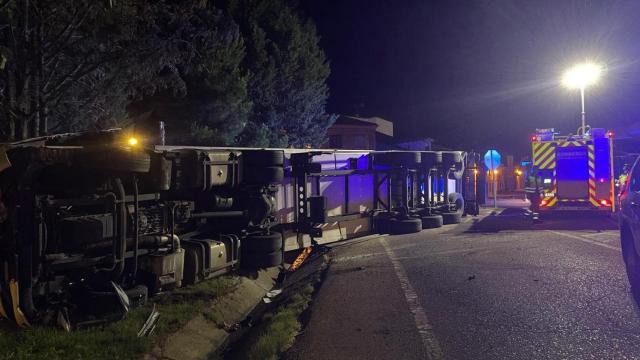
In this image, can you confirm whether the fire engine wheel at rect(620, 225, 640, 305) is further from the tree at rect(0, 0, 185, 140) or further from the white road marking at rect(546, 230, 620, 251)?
the tree at rect(0, 0, 185, 140)

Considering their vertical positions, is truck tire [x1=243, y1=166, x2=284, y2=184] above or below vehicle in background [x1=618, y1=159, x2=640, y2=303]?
above

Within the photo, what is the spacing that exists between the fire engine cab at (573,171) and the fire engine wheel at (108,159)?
A: 516 inches

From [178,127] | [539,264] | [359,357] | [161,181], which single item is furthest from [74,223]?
[178,127]

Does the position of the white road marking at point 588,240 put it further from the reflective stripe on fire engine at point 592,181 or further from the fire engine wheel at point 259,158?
the fire engine wheel at point 259,158

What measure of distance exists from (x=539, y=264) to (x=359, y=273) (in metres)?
2.99

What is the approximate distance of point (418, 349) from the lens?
508 cm

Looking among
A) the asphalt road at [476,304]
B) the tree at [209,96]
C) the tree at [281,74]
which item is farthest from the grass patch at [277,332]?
the tree at [281,74]

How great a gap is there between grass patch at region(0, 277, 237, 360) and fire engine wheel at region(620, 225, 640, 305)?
5.67 metres

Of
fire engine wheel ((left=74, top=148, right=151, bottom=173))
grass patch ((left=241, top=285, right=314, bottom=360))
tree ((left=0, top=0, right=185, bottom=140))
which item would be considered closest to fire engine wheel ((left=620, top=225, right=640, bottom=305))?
grass patch ((left=241, top=285, right=314, bottom=360))

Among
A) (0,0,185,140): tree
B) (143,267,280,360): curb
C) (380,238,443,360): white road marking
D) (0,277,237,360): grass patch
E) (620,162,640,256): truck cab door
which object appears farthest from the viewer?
(0,0,185,140): tree

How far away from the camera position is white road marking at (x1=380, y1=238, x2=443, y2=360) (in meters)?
5.04

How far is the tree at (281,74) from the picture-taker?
2241 cm

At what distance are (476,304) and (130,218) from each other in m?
4.30

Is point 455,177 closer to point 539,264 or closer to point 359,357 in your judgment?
point 539,264
